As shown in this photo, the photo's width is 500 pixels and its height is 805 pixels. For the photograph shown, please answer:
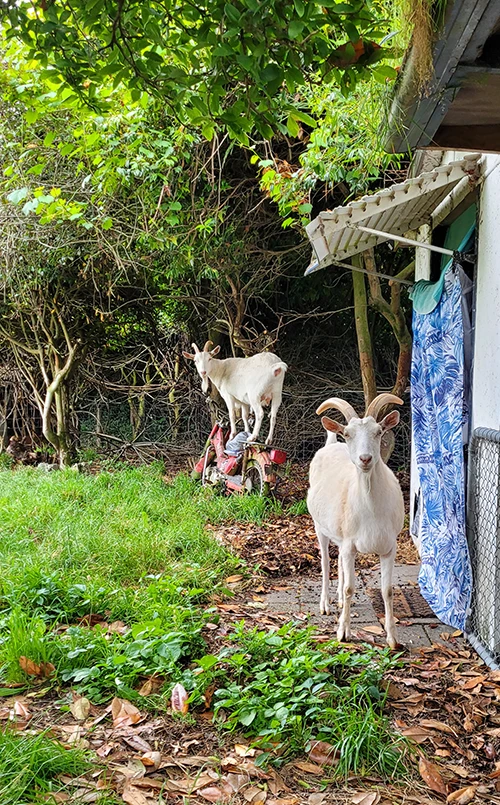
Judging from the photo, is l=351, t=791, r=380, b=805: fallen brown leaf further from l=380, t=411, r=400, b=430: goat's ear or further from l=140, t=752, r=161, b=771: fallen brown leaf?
l=380, t=411, r=400, b=430: goat's ear

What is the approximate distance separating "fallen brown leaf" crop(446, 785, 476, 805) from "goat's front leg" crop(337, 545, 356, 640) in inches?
56.8

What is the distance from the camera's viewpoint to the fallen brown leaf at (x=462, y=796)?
249 cm

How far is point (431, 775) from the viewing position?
2629 millimetres

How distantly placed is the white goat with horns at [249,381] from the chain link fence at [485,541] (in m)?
3.55

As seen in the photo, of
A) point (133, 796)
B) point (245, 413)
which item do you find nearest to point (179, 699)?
point (133, 796)

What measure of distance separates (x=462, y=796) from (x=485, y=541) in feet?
5.45

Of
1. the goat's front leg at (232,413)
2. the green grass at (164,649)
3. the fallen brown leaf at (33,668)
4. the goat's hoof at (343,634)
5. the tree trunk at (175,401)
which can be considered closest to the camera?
the green grass at (164,649)

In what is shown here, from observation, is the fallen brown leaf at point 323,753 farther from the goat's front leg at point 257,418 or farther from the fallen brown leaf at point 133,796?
the goat's front leg at point 257,418

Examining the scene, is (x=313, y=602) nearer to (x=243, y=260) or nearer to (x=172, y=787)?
(x=172, y=787)

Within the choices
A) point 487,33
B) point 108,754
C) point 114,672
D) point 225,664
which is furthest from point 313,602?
point 487,33

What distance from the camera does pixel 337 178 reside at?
590cm

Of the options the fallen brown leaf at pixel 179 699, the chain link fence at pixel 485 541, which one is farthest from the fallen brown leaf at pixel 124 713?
the chain link fence at pixel 485 541

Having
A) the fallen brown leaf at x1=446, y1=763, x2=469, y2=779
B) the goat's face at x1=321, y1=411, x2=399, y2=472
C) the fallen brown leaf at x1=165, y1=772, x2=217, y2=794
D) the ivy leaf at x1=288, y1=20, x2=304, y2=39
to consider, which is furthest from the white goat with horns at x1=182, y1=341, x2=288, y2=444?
the ivy leaf at x1=288, y1=20, x2=304, y2=39

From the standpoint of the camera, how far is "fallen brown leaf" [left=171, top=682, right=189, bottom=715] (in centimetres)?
305
